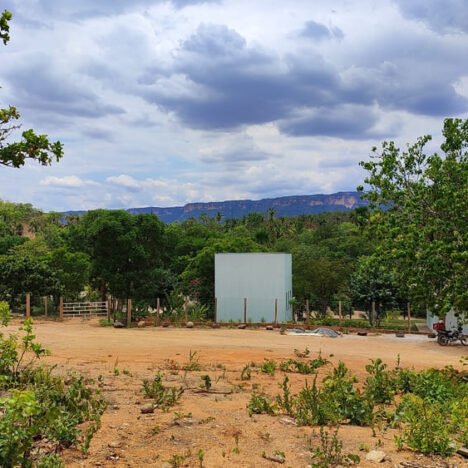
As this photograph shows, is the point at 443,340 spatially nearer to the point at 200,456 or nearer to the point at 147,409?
the point at 147,409

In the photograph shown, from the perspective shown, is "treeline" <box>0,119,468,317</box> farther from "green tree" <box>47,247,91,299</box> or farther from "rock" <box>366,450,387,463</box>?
"rock" <box>366,450,387,463</box>

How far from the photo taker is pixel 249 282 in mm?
27828

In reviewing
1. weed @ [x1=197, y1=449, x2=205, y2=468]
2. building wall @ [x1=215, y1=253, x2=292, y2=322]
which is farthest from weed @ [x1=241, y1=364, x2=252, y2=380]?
building wall @ [x1=215, y1=253, x2=292, y2=322]

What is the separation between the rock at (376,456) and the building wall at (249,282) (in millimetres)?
21819

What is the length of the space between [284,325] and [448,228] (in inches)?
538

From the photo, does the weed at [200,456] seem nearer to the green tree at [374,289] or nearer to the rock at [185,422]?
→ the rock at [185,422]

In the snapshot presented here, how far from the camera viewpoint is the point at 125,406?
7.43 meters

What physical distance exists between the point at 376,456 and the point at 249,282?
876 inches

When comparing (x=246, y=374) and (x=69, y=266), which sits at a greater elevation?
(x=69, y=266)

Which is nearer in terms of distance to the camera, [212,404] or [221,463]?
[221,463]

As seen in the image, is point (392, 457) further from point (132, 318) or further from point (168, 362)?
point (132, 318)

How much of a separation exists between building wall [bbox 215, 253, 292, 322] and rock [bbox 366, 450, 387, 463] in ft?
71.6

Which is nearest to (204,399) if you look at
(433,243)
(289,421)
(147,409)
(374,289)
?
(147,409)

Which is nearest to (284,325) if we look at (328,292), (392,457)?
(328,292)
